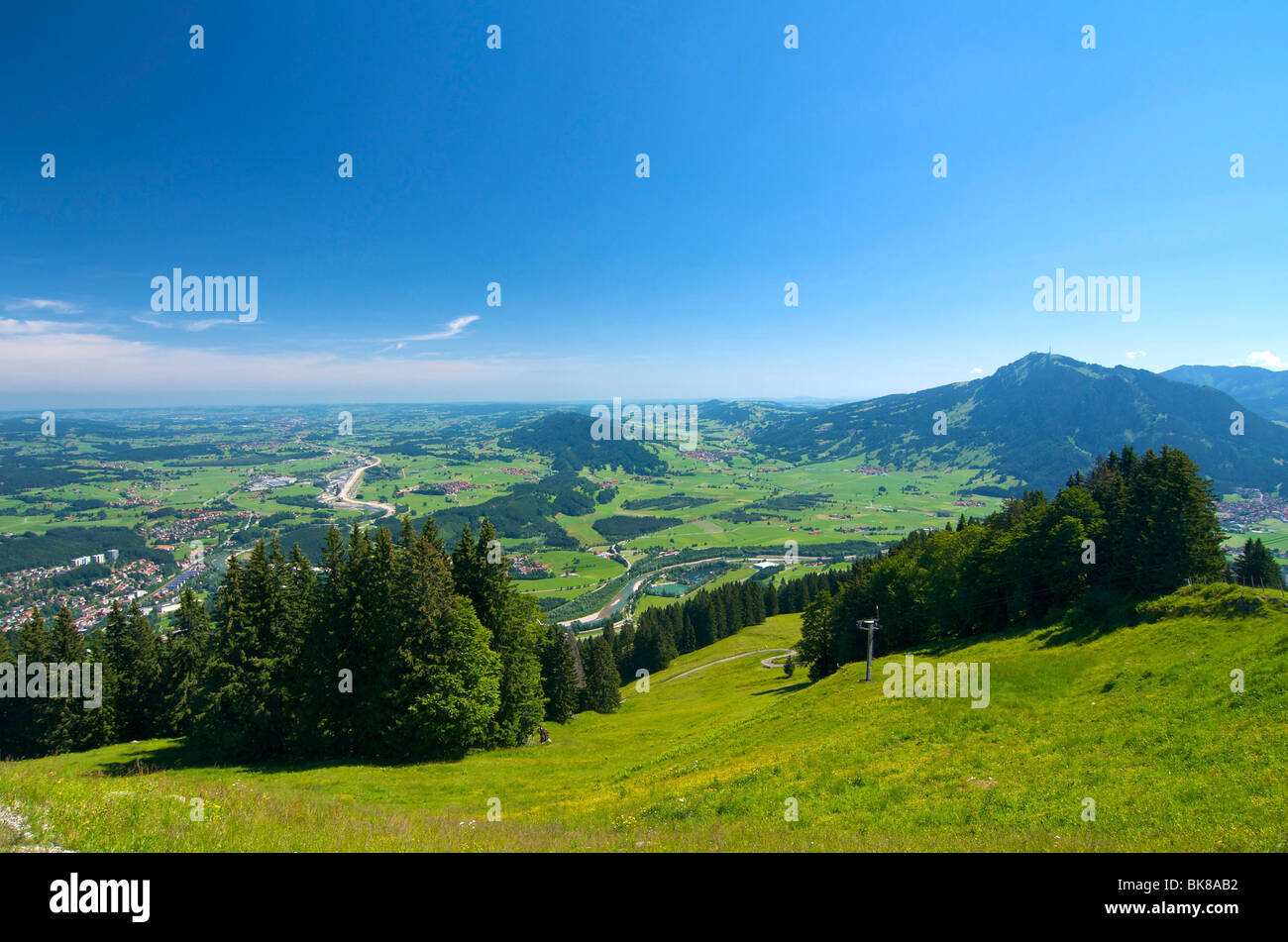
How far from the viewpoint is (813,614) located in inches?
2160

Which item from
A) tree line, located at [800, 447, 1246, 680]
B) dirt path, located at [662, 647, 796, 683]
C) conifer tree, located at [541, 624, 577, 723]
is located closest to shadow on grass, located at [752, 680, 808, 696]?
tree line, located at [800, 447, 1246, 680]

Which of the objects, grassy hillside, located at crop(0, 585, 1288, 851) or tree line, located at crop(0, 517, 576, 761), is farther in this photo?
tree line, located at crop(0, 517, 576, 761)

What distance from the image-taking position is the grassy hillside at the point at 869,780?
1231 centimetres

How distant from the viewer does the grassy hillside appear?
1231 centimetres

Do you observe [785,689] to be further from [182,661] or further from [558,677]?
[182,661]

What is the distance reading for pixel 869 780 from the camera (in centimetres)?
1841

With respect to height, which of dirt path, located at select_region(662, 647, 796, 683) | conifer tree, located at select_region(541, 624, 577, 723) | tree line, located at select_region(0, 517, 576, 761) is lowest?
dirt path, located at select_region(662, 647, 796, 683)

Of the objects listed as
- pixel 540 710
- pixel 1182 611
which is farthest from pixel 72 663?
pixel 1182 611

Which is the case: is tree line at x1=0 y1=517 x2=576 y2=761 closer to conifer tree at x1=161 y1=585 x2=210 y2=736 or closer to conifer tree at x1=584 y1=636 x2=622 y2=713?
conifer tree at x1=161 y1=585 x2=210 y2=736

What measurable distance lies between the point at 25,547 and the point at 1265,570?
916ft

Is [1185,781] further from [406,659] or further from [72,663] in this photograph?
[72,663]

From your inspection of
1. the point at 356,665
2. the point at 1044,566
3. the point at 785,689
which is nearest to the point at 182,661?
the point at 356,665
